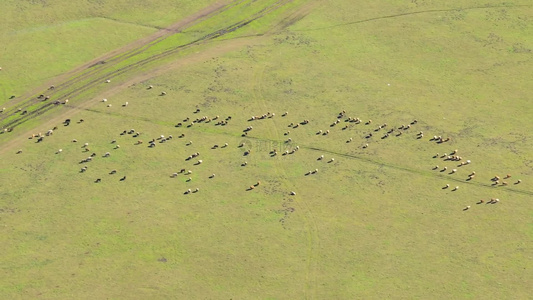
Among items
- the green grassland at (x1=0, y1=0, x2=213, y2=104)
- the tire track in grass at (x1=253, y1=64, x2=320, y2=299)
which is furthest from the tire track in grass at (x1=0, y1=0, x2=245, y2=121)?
the tire track in grass at (x1=253, y1=64, x2=320, y2=299)

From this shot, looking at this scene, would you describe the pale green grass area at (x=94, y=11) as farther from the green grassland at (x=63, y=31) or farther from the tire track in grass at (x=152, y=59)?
the tire track in grass at (x=152, y=59)

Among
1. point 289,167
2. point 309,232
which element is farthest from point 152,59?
point 309,232

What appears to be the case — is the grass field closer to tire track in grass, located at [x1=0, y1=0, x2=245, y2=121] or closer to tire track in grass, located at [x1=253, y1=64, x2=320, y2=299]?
tire track in grass, located at [x1=253, y1=64, x2=320, y2=299]

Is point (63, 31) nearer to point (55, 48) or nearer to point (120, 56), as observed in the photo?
point (55, 48)

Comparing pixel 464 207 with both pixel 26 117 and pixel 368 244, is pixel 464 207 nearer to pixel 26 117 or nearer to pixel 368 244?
pixel 368 244

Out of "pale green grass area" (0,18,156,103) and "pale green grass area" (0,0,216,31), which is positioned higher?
"pale green grass area" (0,0,216,31)
